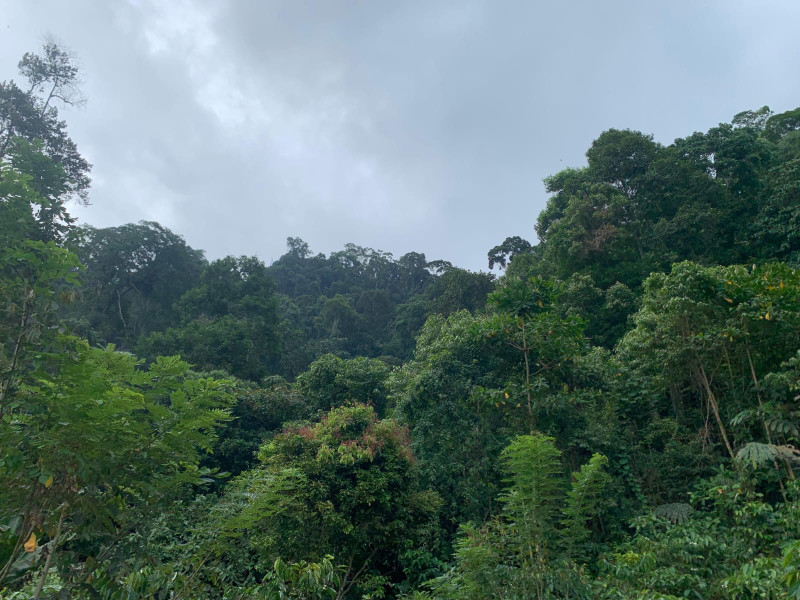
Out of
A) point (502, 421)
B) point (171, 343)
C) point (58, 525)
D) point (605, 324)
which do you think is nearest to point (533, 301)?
point (502, 421)

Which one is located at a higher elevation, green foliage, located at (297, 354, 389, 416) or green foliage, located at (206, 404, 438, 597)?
green foliage, located at (297, 354, 389, 416)

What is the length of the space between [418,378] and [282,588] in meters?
5.18

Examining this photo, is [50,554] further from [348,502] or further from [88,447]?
[348,502]

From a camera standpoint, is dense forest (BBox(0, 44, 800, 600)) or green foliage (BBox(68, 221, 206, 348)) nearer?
dense forest (BBox(0, 44, 800, 600))

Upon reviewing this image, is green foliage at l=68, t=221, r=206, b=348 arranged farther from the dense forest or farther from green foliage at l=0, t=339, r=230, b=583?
green foliage at l=0, t=339, r=230, b=583

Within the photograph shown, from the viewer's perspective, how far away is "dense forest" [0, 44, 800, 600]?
2.95 m

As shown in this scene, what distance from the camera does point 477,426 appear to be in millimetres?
8406

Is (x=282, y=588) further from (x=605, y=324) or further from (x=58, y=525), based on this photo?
(x=605, y=324)

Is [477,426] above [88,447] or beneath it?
above

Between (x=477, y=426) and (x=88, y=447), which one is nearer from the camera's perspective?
(x=88, y=447)

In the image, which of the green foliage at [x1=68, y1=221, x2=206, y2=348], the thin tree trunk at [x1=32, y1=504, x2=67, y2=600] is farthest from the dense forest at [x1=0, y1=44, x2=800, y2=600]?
the green foliage at [x1=68, y1=221, x2=206, y2=348]

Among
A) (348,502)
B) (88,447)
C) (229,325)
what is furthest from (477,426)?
(229,325)

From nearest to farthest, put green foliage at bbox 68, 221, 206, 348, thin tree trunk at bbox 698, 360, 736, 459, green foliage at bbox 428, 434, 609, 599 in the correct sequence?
green foliage at bbox 428, 434, 609, 599, thin tree trunk at bbox 698, 360, 736, 459, green foliage at bbox 68, 221, 206, 348

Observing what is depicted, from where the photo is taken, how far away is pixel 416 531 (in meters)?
7.51
